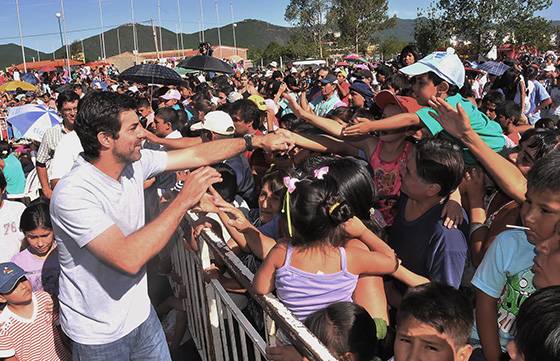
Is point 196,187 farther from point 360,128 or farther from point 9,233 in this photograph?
point 9,233

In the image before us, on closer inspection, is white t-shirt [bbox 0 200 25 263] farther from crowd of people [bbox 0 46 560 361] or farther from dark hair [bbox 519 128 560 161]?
dark hair [bbox 519 128 560 161]

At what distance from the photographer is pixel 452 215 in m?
2.51

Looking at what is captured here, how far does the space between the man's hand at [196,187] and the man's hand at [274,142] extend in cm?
112

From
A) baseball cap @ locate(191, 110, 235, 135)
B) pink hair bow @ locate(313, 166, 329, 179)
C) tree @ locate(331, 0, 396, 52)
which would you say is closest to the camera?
pink hair bow @ locate(313, 166, 329, 179)

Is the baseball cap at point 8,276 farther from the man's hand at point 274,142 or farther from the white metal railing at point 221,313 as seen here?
the man's hand at point 274,142

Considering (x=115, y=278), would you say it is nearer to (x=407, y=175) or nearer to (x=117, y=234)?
(x=117, y=234)

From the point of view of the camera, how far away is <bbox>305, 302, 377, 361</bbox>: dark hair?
6.82 feet

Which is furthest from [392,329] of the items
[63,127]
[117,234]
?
[63,127]

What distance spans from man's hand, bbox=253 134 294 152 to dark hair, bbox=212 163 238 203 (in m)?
0.35

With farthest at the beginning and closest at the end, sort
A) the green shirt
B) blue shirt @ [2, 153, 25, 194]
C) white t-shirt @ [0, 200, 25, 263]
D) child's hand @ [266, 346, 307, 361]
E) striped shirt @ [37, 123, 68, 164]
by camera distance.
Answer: blue shirt @ [2, 153, 25, 194] → striped shirt @ [37, 123, 68, 164] → white t-shirt @ [0, 200, 25, 263] → the green shirt → child's hand @ [266, 346, 307, 361]

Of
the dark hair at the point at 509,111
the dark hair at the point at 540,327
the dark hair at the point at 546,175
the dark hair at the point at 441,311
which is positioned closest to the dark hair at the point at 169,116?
the dark hair at the point at 509,111

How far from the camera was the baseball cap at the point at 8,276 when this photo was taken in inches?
118

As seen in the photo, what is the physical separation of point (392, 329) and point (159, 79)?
29.2ft

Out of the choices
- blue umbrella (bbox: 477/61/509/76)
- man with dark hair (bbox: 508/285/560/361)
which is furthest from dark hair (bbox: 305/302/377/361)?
blue umbrella (bbox: 477/61/509/76)
